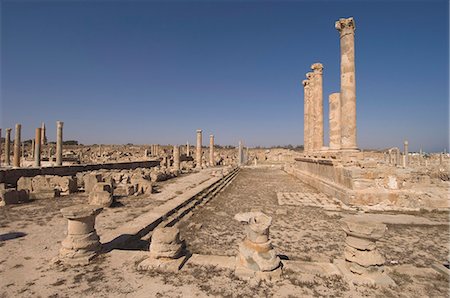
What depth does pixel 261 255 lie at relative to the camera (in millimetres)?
3604

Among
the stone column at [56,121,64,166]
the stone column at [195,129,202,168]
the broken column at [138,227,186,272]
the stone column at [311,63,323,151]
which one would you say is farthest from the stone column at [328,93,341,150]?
the stone column at [56,121,64,166]

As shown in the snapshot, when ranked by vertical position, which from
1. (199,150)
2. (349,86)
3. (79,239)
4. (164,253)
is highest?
(349,86)

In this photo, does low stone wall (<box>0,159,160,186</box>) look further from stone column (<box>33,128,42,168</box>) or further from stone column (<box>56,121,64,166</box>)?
stone column (<box>33,128,42,168</box>)

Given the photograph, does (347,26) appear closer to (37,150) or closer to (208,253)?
(208,253)

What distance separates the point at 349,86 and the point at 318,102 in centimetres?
571

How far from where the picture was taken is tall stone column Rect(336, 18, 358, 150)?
36.3ft

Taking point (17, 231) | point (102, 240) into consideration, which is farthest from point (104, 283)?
point (17, 231)

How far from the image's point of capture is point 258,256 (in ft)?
11.8

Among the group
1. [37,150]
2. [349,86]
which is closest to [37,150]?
[37,150]

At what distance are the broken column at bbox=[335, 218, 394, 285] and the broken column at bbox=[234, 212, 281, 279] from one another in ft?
3.26

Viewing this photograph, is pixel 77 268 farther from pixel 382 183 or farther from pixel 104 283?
pixel 382 183

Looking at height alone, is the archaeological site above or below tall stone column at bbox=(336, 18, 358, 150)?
below

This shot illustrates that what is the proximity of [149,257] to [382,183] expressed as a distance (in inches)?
326

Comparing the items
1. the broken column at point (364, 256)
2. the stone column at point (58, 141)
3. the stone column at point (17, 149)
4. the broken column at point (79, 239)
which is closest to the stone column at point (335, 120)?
the broken column at point (364, 256)
